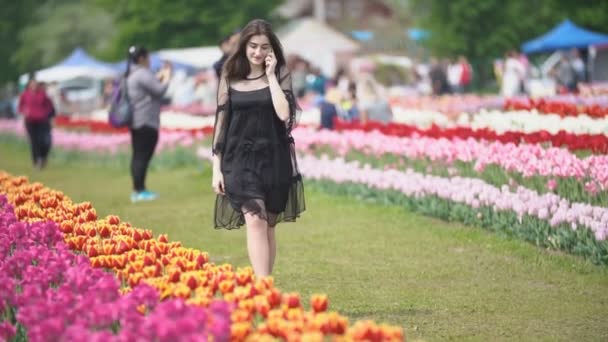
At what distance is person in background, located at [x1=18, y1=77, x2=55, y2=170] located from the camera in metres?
22.2

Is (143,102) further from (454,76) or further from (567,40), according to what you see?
(567,40)

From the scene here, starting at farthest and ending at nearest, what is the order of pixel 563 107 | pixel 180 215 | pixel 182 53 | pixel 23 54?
pixel 23 54, pixel 182 53, pixel 563 107, pixel 180 215

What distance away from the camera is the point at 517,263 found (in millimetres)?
8906

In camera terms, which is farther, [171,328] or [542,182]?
[542,182]

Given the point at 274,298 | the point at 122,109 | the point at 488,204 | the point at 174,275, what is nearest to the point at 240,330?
the point at 274,298

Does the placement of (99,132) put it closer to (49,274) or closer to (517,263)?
(517,263)

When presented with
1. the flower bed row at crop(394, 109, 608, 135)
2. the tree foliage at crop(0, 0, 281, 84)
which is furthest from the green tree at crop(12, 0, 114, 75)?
the flower bed row at crop(394, 109, 608, 135)

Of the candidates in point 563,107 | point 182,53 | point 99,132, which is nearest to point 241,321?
point 563,107

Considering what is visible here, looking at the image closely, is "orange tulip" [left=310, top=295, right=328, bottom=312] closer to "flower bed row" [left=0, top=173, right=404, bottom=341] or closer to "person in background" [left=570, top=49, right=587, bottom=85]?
"flower bed row" [left=0, top=173, right=404, bottom=341]

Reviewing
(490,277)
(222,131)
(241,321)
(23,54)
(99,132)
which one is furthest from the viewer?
(23,54)

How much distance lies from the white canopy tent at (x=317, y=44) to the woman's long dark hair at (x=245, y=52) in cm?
4149

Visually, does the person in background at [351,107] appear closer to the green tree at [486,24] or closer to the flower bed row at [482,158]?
the flower bed row at [482,158]

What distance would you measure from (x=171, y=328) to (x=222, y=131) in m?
3.05

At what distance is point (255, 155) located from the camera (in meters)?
6.90
